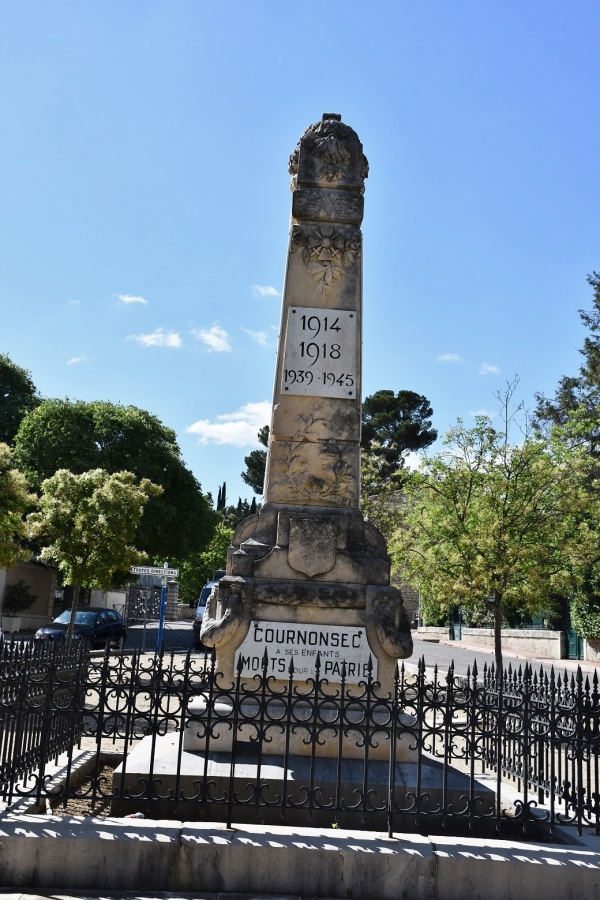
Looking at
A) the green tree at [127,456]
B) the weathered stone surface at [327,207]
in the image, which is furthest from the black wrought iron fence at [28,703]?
the green tree at [127,456]

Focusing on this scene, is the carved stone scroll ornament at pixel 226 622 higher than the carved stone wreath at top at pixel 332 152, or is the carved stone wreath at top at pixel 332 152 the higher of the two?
the carved stone wreath at top at pixel 332 152

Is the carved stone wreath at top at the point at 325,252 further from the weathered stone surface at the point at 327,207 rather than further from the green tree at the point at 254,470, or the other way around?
the green tree at the point at 254,470

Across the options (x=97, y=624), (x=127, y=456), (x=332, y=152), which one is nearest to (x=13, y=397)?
(x=127, y=456)

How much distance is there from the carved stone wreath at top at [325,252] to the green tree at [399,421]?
175 ft

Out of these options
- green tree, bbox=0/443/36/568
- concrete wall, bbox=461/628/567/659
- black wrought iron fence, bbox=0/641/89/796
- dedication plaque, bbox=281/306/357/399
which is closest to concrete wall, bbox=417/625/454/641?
concrete wall, bbox=461/628/567/659

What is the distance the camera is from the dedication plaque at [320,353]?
7.58 meters

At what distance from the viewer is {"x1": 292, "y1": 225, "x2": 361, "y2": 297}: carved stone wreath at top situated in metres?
7.76

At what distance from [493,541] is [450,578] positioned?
129cm

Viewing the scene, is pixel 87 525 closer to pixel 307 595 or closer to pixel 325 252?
pixel 325 252

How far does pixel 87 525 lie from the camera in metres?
21.4

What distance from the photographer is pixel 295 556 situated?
22.8 feet

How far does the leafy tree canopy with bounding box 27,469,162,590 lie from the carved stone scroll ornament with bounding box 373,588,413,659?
15721 mm

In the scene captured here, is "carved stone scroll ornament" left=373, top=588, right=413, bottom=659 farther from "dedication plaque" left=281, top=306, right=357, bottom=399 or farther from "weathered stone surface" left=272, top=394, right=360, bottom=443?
"dedication plaque" left=281, top=306, right=357, bottom=399

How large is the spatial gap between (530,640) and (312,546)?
1375 inches
